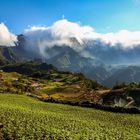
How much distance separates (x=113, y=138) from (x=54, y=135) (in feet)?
27.9

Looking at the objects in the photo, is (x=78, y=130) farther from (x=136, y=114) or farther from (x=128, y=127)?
(x=136, y=114)

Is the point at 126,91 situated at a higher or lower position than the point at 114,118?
higher

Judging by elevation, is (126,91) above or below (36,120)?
above

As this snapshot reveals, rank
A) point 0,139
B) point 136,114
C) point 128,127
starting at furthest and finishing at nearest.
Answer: point 136,114 < point 128,127 < point 0,139

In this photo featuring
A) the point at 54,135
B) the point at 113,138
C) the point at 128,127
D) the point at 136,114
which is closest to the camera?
the point at 54,135

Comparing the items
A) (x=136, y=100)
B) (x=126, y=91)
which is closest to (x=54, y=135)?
(x=136, y=100)

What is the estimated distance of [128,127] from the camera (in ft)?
186

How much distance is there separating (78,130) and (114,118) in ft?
64.5

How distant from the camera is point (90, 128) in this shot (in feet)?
170

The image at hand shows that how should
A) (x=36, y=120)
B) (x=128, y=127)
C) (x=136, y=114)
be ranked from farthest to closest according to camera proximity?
1. (x=136, y=114)
2. (x=128, y=127)
3. (x=36, y=120)

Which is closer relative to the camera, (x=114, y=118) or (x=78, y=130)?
(x=78, y=130)

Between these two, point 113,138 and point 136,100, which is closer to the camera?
point 113,138

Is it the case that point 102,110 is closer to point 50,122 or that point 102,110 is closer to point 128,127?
point 128,127

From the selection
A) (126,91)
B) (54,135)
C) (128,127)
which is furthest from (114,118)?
→ (126,91)
